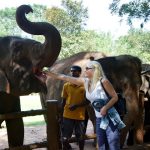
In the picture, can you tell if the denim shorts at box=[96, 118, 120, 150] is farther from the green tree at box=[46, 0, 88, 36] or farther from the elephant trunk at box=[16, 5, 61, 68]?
the green tree at box=[46, 0, 88, 36]

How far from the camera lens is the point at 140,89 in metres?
8.78

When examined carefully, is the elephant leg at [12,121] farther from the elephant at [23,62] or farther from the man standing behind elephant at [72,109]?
the man standing behind elephant at [72,109]

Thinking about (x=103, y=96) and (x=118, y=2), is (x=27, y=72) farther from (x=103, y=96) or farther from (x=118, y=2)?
(x=118, y=2)

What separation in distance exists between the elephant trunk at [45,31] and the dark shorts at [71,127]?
1992 mm

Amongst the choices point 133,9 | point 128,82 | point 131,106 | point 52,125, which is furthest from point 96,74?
point 133,9

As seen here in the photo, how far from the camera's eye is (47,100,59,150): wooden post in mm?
6102

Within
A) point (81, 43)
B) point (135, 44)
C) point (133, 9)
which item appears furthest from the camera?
point (135, 44)

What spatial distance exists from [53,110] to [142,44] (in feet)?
126

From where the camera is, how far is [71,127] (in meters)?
7.34

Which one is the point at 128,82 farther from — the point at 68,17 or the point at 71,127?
the point at 68,17

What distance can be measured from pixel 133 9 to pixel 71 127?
30.1 ft

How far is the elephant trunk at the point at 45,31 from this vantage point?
17.6 ft

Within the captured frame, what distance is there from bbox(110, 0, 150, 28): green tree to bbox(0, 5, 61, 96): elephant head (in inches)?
360

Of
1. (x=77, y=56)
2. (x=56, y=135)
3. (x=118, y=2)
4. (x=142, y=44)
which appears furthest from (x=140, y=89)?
(x=142, y=44)
